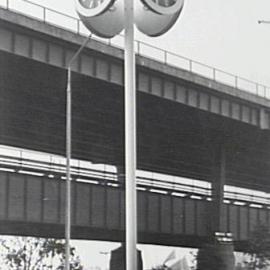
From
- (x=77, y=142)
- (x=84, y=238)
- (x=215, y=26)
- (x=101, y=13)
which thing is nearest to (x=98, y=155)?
(x=77, y=142)

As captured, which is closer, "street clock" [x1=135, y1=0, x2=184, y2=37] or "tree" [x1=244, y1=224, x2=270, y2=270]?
"street clock" [x1=135, y1=0, x2=184, y2=37]

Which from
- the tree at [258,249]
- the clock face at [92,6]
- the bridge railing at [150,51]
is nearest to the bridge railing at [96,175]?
the tree at [258,249]

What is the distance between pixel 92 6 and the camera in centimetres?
201

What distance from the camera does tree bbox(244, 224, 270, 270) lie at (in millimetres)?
2418

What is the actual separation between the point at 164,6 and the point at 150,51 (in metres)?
0.36

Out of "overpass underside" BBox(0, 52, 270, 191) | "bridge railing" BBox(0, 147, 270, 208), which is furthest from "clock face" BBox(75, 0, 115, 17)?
"bridge railing" BBox(0, 147, 270, 208)

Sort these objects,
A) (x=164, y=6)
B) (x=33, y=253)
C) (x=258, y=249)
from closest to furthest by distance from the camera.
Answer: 1. (x=164, y=6)
2. (x=33, y=253)
3. (x=258, y=249)

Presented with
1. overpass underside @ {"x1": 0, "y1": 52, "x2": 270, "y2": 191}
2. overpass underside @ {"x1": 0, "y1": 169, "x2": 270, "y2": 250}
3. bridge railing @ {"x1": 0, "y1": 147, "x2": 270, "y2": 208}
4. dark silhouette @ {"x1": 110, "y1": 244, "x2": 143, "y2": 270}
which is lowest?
dark silhouette @ {"x1": 110, "y1": 244, "x2": 143, "y2": 270}

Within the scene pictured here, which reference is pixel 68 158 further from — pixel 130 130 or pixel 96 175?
pixel 130 130

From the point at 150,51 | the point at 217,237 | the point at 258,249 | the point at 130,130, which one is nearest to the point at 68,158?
the point at 130,130

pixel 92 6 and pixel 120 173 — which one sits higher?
pixel 92 6

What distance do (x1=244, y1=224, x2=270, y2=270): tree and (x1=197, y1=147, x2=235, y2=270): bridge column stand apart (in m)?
0.07

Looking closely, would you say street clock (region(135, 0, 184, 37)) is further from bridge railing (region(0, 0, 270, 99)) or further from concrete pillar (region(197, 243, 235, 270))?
concrete pillar (region(197, 243, 235, 270))

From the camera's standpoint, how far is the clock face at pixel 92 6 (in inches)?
77.3
